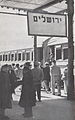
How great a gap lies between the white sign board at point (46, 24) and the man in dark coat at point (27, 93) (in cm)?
55

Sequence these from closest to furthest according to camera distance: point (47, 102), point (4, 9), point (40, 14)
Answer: point (40, 14) < point (4, 9) < point (47, 102)

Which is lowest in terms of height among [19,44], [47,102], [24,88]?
[47,102]

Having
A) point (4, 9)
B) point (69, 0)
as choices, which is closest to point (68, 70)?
point (69, 0)

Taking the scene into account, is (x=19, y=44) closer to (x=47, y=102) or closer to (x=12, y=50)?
(x=12, y=50)

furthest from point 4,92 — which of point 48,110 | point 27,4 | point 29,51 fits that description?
point 27,4

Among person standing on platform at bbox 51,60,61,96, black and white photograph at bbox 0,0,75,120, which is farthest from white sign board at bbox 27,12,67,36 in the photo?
person standing on platform at bbox 51,60,61,96

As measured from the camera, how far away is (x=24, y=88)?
482 cm

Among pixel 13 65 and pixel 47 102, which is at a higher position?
pixel 13 65

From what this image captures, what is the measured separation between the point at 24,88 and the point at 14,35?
0.87 meters

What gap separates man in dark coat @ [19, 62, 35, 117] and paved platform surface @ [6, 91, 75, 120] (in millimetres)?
127

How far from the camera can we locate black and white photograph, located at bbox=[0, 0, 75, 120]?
15.2 ft

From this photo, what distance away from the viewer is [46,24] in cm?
468

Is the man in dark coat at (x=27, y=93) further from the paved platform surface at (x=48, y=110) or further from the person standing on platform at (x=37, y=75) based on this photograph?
the person standing on platform at (x=37, y=75)

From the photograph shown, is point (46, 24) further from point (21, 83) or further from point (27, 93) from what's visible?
point (27, 93)
